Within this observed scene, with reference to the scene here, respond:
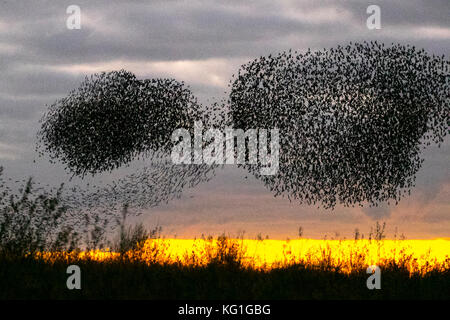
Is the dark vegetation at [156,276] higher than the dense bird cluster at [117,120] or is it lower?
lower

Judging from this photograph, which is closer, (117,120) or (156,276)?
(156,276)

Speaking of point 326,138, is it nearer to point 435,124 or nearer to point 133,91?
point 435,124

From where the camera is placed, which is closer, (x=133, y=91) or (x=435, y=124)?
(x=435, y=124)

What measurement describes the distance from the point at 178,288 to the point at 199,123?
7.32 m

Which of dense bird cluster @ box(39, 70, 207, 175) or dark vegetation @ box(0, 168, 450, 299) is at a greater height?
dense bird cluster @ box(39, 70, 207, 175)

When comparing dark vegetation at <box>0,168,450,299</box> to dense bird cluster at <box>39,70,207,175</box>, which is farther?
dense bird cluster at <box>39,70,207,175</box>

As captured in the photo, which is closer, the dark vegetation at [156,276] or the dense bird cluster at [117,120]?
the dark vegetation at [156,276]

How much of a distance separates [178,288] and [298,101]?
22.7 feet

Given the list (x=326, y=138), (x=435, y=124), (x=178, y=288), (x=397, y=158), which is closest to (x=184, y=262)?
(x=178, y=288)

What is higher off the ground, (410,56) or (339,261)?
(410,56)

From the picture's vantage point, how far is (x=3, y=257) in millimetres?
9188
